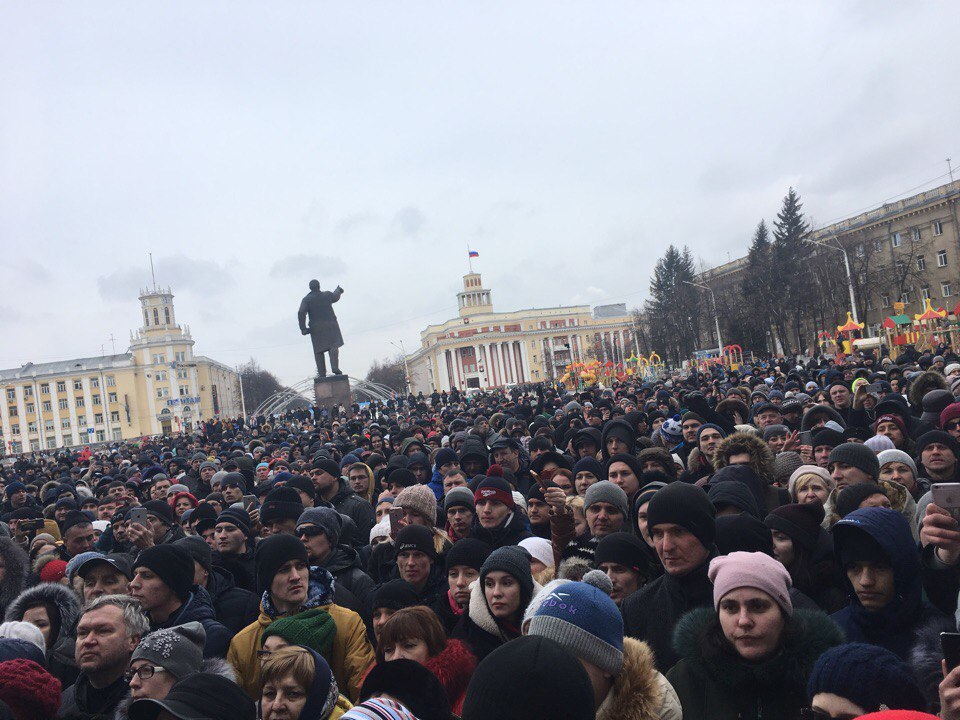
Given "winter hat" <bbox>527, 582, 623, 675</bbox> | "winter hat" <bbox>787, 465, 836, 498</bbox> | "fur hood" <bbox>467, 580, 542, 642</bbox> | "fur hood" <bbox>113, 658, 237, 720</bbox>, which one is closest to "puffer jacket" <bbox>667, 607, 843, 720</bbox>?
"winter hat" <bbox>527, 582, 623, 675</bbox>

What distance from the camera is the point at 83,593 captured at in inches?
207

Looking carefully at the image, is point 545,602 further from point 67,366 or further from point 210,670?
point 67,366

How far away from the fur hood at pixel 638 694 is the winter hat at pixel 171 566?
2862mm

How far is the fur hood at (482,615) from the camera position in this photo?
3.90 meters

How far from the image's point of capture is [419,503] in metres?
6.03

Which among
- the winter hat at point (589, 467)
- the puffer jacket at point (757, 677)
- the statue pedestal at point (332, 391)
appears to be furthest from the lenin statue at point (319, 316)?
the puffer jacket at point (757, 677)

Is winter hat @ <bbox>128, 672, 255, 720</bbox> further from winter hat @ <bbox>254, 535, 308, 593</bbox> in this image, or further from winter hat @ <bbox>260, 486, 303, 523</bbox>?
winter hat @ <bbox>260, 486, 303, 523</bbox>

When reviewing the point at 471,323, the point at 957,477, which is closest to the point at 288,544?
the point at 957,477

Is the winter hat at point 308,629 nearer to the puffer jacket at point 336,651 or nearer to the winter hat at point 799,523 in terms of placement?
the puffer jacket at point 336,651

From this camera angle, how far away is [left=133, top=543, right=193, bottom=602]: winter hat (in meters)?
4.59

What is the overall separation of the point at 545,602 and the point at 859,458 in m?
3.47

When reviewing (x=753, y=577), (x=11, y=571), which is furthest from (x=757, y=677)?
(x=11, y=571)

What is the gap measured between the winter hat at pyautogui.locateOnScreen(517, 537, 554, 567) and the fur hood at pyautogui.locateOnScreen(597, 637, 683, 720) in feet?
6.39

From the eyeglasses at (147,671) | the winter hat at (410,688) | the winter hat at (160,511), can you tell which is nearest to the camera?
the winter hat at (410,688)
